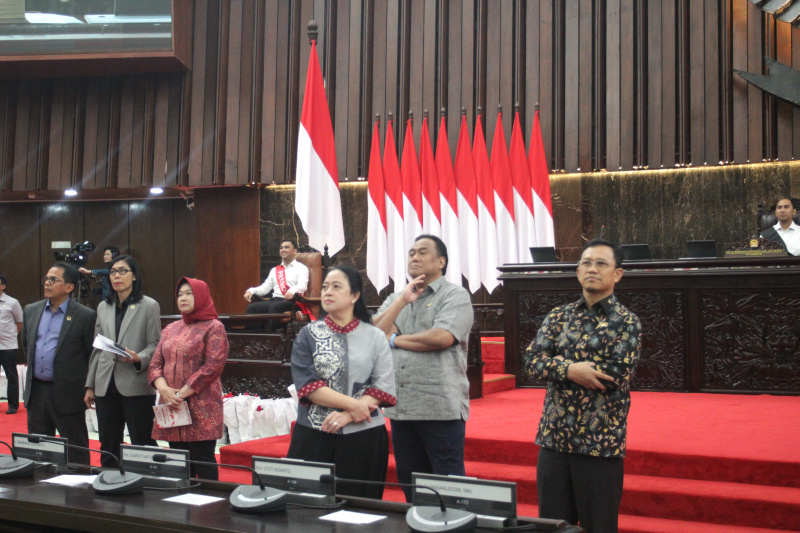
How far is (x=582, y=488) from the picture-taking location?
2.21 metres

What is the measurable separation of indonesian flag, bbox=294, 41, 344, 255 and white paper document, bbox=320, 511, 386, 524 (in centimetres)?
383

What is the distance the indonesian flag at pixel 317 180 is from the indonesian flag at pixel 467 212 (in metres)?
1.86

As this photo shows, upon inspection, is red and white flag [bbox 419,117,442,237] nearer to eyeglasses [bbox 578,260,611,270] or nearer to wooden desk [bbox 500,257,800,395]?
wooden desk [bbox 500,257,800,395]

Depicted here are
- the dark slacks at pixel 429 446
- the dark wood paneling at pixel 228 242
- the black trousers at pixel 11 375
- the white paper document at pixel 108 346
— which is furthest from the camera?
the dark wood paneling at pixel 228 242

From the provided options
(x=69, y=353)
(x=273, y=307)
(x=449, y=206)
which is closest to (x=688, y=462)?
(x=69, y=353)

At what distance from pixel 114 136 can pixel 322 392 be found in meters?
7.75

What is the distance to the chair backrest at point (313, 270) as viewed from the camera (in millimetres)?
6734

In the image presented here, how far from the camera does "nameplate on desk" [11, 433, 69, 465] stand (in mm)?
2346

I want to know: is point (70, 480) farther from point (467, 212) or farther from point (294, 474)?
point (467, 212)

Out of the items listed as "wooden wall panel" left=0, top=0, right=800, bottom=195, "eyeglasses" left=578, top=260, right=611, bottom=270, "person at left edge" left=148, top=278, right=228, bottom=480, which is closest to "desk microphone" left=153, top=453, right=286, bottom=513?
"eyeglasses" left=578, top=260, right=611, bottom=270

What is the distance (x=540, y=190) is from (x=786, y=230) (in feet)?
7.42

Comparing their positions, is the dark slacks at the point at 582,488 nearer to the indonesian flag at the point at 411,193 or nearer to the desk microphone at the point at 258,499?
the desk microphone at the point at 258,499

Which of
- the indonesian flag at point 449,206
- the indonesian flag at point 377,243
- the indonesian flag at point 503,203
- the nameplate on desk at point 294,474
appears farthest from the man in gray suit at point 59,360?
the indonesian flag at point 503,203

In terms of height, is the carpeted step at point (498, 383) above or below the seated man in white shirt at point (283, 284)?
below
